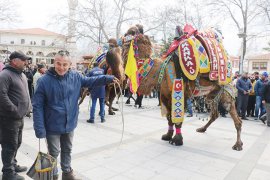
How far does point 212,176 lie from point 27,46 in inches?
2925

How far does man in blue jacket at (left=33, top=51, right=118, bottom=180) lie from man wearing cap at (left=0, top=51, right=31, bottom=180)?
0.55 m

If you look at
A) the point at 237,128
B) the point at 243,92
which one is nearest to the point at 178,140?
the point at 237,128

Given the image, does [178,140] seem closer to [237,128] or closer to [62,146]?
[237,128]

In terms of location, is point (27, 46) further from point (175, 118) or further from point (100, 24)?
point (175, 118)

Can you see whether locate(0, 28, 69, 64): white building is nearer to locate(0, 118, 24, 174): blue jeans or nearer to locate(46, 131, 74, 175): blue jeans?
locate(0, 118, 24, 174): blue jeans

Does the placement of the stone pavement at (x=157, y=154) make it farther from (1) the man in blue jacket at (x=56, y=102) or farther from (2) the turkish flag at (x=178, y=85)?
(2) the turkish flag at (x=178, y=85)

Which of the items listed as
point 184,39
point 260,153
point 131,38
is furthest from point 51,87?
point 260,153

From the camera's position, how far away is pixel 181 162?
13.6 feet

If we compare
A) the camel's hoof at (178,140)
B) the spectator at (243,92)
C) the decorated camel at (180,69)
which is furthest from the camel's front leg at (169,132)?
the spectator at (243,92)

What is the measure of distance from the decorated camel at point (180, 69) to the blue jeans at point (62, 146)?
6.55 feet

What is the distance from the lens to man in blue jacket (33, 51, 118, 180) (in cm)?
281

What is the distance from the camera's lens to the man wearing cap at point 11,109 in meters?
3.11

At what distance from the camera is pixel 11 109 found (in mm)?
3078

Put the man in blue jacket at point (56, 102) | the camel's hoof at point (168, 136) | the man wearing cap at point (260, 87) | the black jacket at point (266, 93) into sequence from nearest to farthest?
the man in blue jacket at point (56, 102), the camel's hoof at point (168, 136), the black jacket at point (266, 93), the man wearing cap at point (260, 87)
